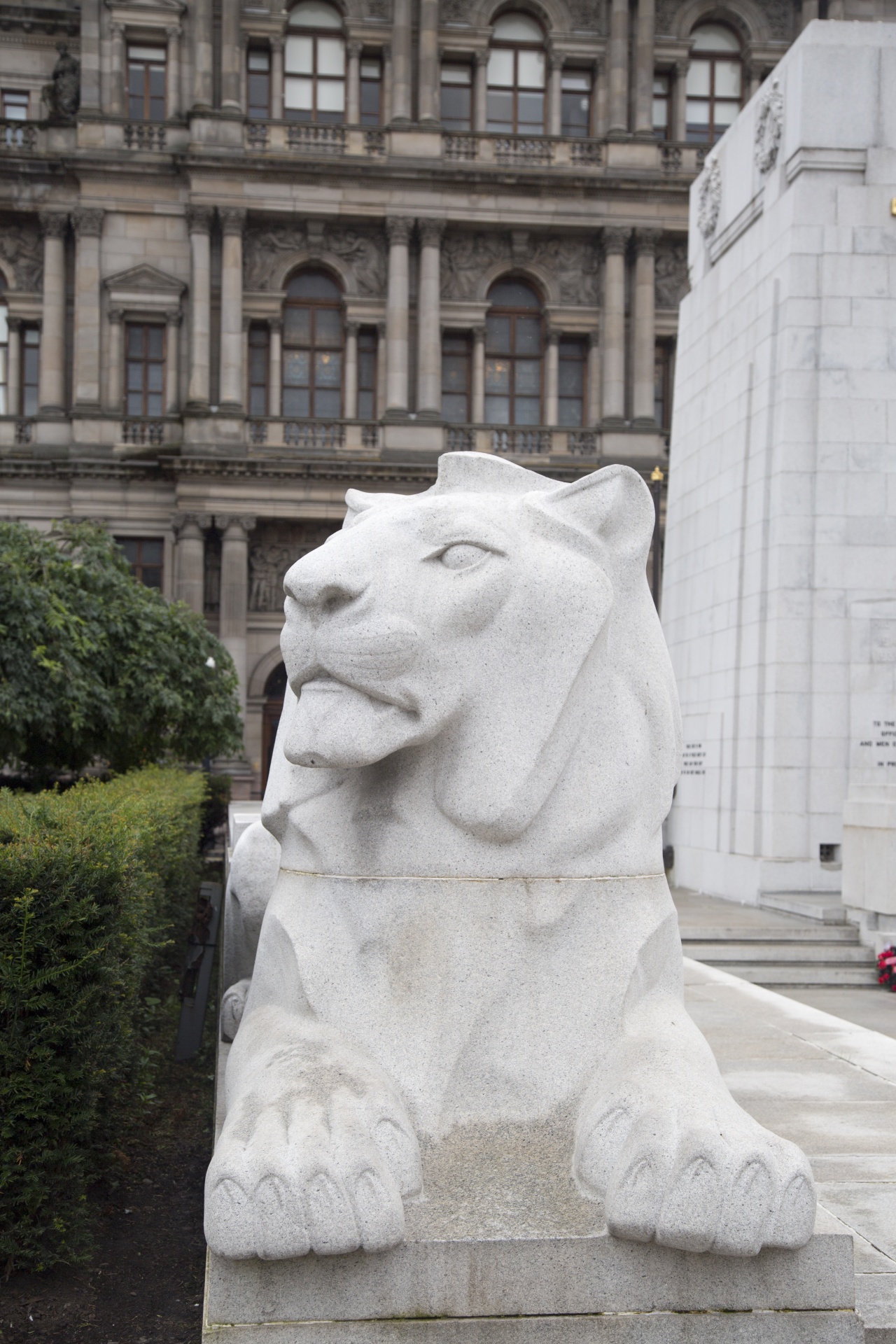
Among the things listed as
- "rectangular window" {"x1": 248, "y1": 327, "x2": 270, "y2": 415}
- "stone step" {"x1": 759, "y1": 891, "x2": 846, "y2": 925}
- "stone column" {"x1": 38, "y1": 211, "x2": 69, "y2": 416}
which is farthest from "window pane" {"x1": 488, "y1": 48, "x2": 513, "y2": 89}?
"stone step" {"x1": 759, "y1": 891, "x2": 846, "y2": 925}

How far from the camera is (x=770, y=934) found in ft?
31.2

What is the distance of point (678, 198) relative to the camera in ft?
110

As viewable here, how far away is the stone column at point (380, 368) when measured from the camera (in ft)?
110

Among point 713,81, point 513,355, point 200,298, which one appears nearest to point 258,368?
point 200,298

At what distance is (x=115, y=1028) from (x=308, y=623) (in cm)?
198

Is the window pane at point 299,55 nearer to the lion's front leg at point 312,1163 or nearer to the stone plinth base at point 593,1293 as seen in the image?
the lion's front leg at point 312,1163

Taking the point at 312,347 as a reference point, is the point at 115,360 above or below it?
below

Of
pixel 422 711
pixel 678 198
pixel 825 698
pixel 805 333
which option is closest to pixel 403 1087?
pixel 422 711

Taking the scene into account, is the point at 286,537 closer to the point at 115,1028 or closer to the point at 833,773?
the point at 833,773

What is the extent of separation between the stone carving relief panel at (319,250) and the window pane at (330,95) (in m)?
3.55

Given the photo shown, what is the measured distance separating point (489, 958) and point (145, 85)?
117 feet

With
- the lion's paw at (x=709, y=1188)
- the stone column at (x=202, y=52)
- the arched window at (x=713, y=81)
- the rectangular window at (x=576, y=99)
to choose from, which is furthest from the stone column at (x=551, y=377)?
the lion's paw at (x=709, y=1188)

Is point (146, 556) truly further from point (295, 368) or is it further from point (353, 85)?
point (353, 85)

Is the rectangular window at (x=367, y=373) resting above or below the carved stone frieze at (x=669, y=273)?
below
